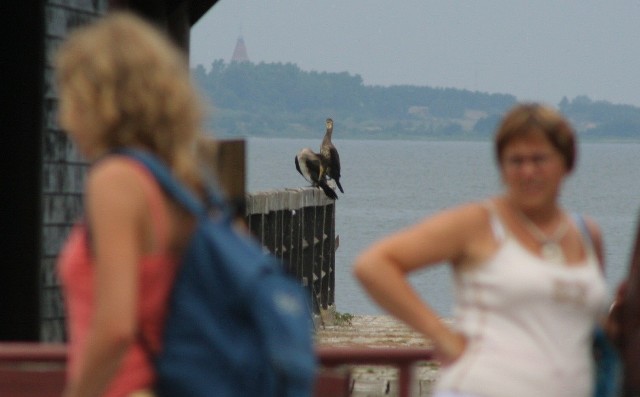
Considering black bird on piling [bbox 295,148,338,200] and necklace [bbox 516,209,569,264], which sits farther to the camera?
black bird on piling [bbox 295,148,338,200]

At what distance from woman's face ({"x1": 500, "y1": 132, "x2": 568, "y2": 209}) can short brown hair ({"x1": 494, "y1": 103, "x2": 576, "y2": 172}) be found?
0.01 meters

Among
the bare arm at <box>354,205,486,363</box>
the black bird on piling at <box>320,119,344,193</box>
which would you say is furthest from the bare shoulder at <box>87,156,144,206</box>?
the black bird on piling at <box>320,119,344,193</box>

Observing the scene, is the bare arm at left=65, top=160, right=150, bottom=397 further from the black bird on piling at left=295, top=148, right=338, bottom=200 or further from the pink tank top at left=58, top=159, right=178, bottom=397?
the black bird on piling at left=295, top=148, right=338, bottom=200

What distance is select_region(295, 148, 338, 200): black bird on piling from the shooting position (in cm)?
2895

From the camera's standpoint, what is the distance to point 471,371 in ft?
11.4

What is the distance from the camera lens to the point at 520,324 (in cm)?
346

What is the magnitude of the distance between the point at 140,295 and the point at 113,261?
0.44 ft

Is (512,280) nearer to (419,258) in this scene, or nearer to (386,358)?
(419,258)

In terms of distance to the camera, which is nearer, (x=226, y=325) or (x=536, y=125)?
(x=226, y=325)

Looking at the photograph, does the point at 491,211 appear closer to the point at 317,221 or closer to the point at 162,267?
the point at 162,267

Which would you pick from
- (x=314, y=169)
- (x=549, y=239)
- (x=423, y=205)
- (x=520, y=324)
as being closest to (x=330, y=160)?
(x=314, y=169)

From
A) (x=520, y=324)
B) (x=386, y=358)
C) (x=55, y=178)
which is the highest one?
(x=55, y=178)

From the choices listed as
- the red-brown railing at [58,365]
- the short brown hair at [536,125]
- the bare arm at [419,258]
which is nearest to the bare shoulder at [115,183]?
the bare arm at [419,258]

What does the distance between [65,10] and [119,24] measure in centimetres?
A: 550
